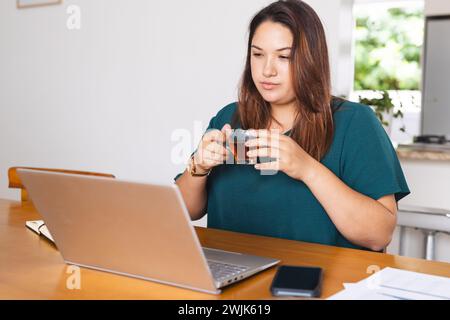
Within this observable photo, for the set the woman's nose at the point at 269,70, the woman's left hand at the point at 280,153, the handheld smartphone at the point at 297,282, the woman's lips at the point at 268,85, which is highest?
the woman's nose at the point at 269,70

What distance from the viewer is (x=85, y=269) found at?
961mm

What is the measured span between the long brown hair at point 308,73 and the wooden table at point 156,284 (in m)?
0.31

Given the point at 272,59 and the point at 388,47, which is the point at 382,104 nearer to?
the point at 272,59

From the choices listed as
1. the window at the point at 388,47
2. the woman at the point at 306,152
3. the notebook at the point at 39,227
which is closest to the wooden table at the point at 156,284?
the notebook at the point at 39,227

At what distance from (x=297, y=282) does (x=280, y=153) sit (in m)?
0.34

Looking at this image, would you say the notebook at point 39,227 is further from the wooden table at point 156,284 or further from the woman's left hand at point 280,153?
the woman's left hand at point 280,153

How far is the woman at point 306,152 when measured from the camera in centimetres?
127

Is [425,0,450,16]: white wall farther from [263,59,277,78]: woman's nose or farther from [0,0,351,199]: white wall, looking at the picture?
[263,59,277,78]: woman's nose

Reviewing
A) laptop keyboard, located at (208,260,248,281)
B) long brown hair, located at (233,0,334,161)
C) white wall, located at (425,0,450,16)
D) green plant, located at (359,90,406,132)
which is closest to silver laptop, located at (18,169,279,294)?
laptop keyboard, located at (208,260,248,281)

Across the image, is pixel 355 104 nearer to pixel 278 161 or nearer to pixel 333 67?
pixel 278 161

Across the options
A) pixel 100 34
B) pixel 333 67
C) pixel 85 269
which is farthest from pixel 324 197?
pixel 100 34

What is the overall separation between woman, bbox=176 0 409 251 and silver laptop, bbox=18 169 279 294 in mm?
375
